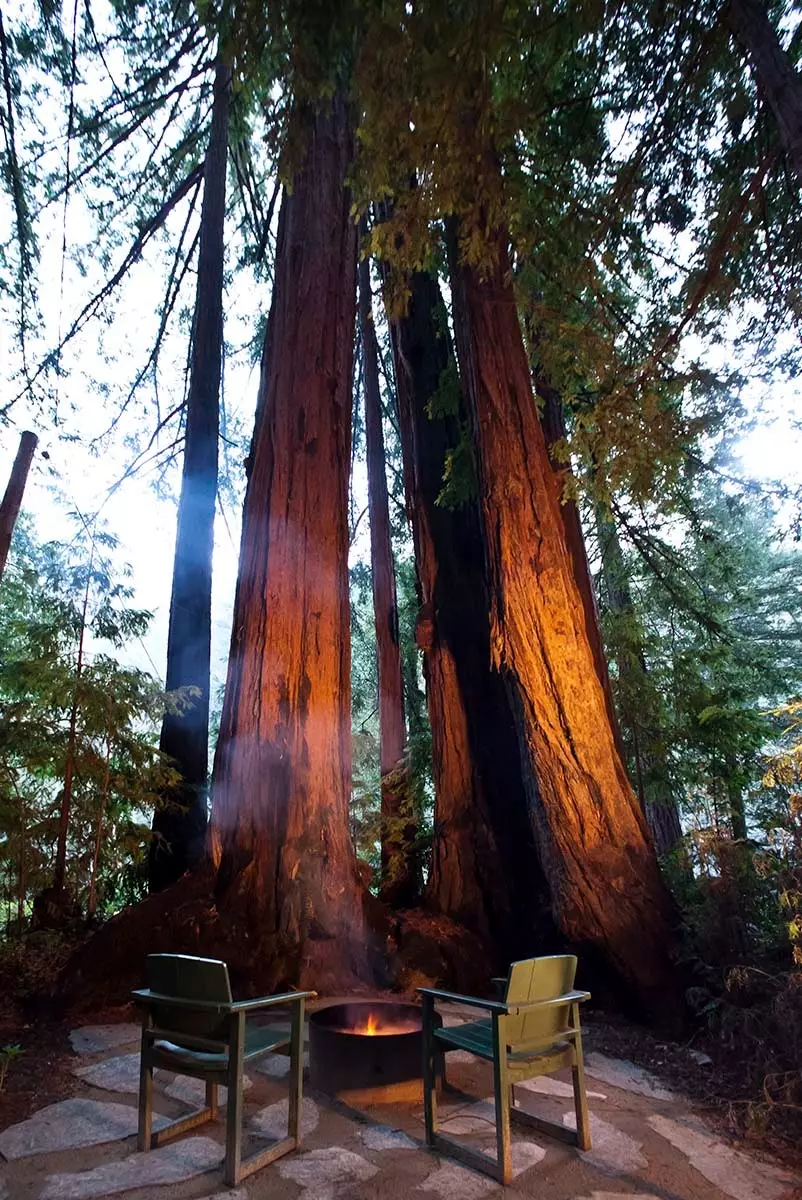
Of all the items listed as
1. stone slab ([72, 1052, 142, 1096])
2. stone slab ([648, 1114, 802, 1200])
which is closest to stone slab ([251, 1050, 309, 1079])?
stone slab ([72, 1052, 142, 1096])

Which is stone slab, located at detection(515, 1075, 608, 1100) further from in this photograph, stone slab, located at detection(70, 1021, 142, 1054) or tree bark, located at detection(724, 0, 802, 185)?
tree bark, located at detection(724, 0, 802, 185)

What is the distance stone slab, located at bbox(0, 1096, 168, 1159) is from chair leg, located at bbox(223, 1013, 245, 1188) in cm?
52

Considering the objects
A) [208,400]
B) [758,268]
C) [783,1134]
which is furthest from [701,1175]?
[208,400]

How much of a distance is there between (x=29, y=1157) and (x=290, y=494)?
4.09 metres

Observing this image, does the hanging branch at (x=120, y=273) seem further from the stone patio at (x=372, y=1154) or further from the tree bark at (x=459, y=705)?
the stone patio at (x=372, y=1154)

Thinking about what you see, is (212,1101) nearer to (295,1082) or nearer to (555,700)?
(295,1082)

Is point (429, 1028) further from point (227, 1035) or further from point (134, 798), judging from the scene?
point (134, 798)

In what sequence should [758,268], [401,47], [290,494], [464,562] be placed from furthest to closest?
1. [464,562]
2. [290,494]
3. [758,268]
4. [401,47]

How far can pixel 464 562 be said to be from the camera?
21.7 feet

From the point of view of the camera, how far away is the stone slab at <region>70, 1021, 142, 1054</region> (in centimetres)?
336

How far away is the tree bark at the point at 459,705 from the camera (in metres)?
5.55

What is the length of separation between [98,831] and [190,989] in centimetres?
286

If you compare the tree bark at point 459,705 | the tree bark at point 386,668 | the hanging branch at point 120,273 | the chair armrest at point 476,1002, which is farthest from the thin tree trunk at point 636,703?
the hanging branch at point 120,273

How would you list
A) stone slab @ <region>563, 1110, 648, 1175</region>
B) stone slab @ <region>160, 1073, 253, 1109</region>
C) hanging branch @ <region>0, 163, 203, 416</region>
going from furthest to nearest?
hanging branch @ <region>0, 163, 203, 416</region> < stone slab @ <region>160, 1073, 253, 1109</region> < stone slab @ <region>563, 1110, 648, 1175</region>
